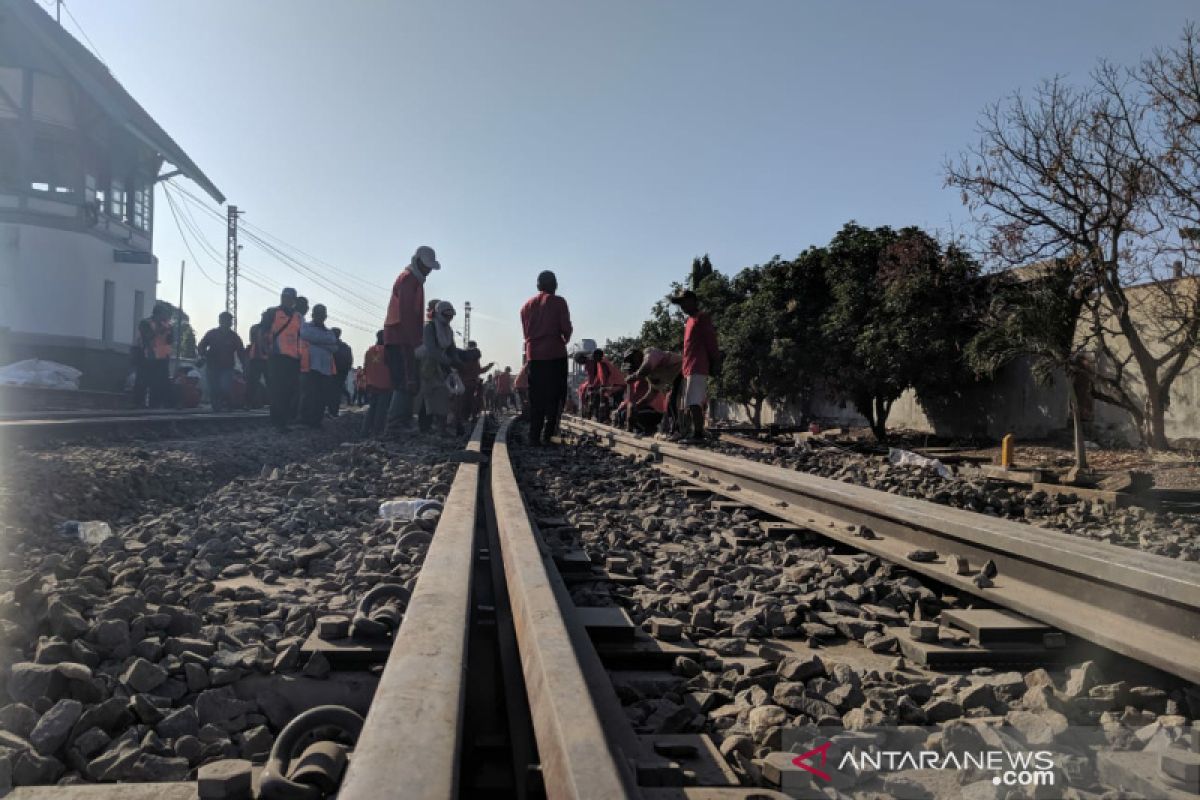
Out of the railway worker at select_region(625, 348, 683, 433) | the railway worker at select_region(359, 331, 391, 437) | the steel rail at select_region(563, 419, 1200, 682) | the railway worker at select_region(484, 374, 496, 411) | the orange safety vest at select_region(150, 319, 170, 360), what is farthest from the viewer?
the railway worker at select_region(484, 374, 496, 411)

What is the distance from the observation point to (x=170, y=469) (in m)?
7.16

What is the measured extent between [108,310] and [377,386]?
21108 millimetres

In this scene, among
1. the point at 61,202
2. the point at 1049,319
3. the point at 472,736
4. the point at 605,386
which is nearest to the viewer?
the point at 472,736

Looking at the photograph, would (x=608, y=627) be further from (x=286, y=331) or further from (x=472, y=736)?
(x=286, y=331)

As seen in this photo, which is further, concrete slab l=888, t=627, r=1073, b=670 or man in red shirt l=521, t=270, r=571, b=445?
man in red shirt l=521, t=270, r=571, b=445

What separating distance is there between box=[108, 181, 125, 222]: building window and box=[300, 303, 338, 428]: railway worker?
67.5ft

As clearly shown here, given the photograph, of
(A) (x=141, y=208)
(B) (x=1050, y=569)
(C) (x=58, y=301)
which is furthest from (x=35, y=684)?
(A) (x=141, y=208)

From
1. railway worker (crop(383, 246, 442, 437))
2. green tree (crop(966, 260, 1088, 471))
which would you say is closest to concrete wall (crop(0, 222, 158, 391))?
railway worker (crop(383, 246, 442, 437))

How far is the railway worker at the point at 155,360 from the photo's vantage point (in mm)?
15930

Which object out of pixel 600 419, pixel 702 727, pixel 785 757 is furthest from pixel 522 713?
pixel 600 419

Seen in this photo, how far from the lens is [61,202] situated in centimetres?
2547

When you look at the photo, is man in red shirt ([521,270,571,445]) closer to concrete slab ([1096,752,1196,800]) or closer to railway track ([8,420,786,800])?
railway track ([8,420,786,800])

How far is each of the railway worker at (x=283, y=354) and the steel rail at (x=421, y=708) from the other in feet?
30.7

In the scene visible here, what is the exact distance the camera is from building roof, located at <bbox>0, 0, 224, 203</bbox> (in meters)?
23.4
